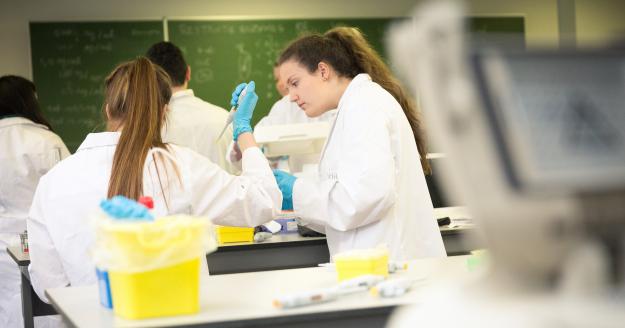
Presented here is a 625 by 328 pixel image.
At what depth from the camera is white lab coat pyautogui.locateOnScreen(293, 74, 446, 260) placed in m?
2.54

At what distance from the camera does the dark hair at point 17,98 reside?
4.31 metres

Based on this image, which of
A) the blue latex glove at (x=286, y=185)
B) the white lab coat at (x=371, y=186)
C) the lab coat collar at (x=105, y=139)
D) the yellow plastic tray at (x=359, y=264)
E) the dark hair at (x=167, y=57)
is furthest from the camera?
the dark hair at (x=167, y=57)

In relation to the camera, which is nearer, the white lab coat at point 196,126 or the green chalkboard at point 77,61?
the white lab coat at point 196,126

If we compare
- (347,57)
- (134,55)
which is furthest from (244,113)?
(134,55)

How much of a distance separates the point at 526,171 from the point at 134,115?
5.90 feet

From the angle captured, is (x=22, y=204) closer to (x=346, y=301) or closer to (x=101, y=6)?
(x=101, y=6)

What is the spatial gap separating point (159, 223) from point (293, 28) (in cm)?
503

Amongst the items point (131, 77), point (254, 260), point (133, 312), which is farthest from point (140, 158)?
point (254, 260)

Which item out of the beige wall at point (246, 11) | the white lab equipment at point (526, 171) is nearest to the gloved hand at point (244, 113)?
the white lab equipment at point (526, 171)

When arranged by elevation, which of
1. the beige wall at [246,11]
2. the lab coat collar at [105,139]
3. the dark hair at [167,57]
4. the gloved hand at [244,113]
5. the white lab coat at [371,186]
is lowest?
the white lab coat at [371,186]

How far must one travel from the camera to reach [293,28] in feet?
21.0

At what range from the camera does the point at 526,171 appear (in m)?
0.64

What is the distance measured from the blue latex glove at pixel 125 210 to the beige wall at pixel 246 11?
4.38 metres

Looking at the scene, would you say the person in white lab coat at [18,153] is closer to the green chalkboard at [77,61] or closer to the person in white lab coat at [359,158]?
the green chalkboard at [77,61]
